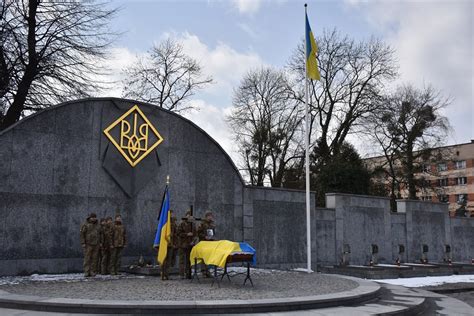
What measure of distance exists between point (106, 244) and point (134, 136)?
420cm

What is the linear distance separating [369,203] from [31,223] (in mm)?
16408

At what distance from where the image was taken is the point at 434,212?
89.7ft

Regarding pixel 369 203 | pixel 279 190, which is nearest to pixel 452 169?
pixel 369 203

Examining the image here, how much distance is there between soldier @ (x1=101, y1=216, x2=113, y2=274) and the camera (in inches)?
564

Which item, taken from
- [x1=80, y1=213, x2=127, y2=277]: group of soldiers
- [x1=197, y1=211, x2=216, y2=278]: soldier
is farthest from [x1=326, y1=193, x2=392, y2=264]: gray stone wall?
[x1=80, y1=213, x2=127, y2=277]: group of soldiers

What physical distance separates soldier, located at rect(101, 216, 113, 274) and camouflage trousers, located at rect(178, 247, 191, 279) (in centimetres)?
235

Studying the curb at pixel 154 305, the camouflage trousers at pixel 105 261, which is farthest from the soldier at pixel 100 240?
the curb at pixel 154 305

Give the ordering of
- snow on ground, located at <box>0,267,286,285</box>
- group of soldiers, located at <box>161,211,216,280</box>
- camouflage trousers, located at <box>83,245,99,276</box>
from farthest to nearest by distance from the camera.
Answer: camouflage trousers, located at <box>83,245,99,276</box> < group of soldiers, located at <box>161,211,216,280</box> < snow on ground, located at <box>0,267,286,285</box>

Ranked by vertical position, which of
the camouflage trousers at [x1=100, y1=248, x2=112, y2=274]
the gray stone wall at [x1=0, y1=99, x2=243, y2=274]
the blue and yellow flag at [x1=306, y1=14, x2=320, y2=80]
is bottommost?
the camouflage trousers at [x1=100, y1=248, x2=112, y2=274]

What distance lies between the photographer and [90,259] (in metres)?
13.9

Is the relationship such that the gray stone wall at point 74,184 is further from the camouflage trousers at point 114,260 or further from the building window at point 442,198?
the building window at point 442,198

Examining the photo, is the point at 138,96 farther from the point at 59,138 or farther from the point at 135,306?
the point at 135,306

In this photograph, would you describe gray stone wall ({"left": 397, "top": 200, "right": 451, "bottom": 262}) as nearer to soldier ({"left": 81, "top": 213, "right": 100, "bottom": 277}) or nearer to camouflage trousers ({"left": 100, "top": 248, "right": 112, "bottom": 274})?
camouflage trousers ({"left": 100, "top": 248, "right": 112, "bottom": 274})

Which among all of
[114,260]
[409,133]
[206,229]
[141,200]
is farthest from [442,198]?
[114,260]
